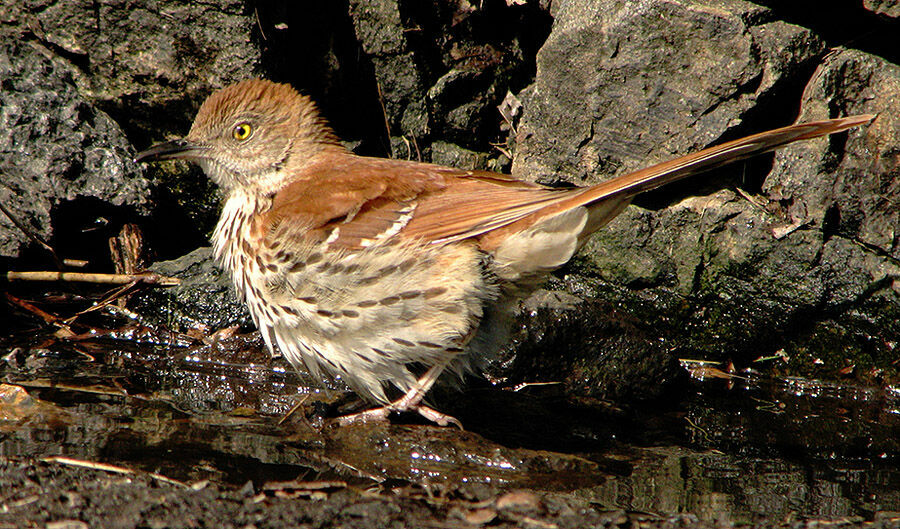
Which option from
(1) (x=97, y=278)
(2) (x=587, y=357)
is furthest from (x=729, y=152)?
(1) (x=97, y=278)

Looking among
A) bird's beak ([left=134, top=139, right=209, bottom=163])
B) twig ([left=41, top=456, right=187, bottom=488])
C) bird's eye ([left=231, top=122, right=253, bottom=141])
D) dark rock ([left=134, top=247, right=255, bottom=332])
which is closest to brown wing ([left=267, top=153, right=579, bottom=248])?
bird's eye ([left=231, top=122, right=253, bottom=141])

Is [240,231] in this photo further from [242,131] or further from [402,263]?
[402,263]

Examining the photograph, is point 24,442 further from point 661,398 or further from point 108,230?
point 661,398

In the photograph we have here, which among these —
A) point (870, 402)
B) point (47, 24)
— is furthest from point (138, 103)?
point (870, 402)

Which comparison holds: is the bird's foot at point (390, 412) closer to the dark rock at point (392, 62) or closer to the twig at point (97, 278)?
the twig at point (97, 278)

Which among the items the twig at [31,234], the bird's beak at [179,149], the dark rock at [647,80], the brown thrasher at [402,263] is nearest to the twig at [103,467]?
the brown thrasher at [402,263]
